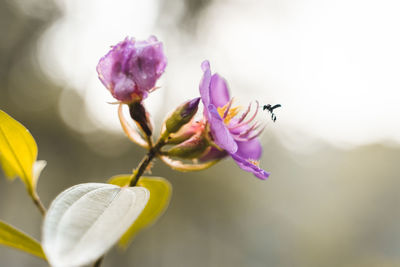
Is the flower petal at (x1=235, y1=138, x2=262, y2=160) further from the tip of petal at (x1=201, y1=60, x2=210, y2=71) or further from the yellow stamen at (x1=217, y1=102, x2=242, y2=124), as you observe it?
the tip of petal at (x1=201, y1=60, x2=210, y2=71)

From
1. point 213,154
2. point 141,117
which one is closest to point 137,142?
point 141,117

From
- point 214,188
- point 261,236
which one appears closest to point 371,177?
point 261,236

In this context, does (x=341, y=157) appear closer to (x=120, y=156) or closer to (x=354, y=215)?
(x=354, y=215)

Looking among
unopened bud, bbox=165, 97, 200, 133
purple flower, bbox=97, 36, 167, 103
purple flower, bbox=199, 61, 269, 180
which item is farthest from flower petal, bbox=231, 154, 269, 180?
purple flower, bbox=97, 36, 167, 103

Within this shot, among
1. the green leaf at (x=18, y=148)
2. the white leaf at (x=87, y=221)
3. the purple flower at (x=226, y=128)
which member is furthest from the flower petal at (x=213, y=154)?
the green leaf at (x=18, y=148)

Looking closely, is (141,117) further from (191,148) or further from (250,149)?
(250,149)

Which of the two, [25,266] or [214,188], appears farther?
[214,188]

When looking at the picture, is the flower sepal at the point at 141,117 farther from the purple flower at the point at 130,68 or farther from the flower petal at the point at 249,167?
the flower petal at the point at 249,167
